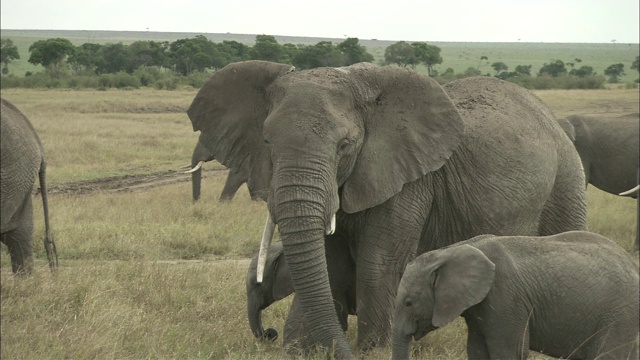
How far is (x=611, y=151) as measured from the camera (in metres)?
13.4

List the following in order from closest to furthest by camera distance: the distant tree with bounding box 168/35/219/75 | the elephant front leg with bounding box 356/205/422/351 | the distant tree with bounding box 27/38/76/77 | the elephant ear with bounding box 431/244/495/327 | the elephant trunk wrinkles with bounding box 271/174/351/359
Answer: the elephant ear with bounding box 431/244/495/327
the elephant trunk wrinkles with bounding box 271/174/351/359
the elephant front leg with bounding box 356/205/422/351
the distant tree with bounding box 168/35/219/75
the distant tree with bounding box 27/38/76/77

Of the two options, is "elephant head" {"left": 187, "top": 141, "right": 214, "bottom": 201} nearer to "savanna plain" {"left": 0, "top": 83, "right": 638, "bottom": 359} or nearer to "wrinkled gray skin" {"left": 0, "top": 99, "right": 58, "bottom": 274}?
"savanna plain" {"left": 0, "top": 83, "right": 638, "bottom": 359}

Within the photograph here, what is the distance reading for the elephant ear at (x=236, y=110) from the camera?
237 inches

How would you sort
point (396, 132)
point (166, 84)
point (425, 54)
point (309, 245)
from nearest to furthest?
point (309, 245) < point (396, 132) < point (166, 84) < point (425, 54)

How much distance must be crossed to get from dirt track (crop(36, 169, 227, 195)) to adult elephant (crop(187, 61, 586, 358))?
842cm

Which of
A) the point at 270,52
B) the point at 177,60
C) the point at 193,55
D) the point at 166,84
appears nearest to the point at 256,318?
the point at 270,52

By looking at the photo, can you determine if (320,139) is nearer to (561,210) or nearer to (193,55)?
(561,210)

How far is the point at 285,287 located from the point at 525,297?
1906mm

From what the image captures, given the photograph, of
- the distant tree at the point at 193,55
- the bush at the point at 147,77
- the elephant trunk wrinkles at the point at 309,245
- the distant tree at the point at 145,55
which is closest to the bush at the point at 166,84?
the bush at the point at 147,77

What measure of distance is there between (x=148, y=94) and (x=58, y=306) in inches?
1228

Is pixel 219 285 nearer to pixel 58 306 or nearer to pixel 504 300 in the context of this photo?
pixel 58 306

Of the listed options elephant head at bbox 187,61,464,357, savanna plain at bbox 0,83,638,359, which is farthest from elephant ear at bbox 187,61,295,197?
savanna plain at bbox 0,83,638,359

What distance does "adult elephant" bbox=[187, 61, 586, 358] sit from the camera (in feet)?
17.3

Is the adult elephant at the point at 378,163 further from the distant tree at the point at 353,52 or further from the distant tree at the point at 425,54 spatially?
the distant tree at the point at 425,54
